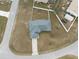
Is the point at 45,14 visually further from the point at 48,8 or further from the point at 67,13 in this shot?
the point at 67,13

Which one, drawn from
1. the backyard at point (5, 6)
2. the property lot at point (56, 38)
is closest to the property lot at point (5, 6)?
the backyard at point (5, 6)

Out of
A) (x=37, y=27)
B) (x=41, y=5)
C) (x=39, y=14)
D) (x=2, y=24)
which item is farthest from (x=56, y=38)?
(x=2, y=24)

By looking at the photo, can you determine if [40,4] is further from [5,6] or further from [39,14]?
[5,6]

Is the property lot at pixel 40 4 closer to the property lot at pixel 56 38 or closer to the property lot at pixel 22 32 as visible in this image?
the property lot at pixel 22 32

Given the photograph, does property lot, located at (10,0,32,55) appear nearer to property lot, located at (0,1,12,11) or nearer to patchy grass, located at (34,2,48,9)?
patchy grass, located at (34,2,48,9)

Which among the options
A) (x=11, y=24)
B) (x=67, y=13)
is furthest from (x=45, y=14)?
(x=11, y=24)
